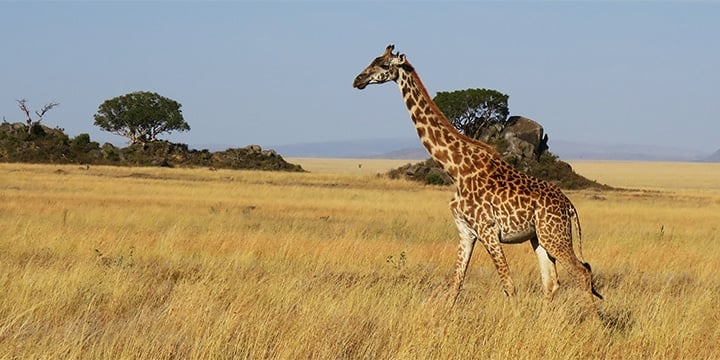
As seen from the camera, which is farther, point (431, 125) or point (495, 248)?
point (431, 125)

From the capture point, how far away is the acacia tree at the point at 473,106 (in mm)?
75875

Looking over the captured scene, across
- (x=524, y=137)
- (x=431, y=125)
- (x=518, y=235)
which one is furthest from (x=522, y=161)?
(x=518, y=235)

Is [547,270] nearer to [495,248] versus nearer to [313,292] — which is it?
[495,248]

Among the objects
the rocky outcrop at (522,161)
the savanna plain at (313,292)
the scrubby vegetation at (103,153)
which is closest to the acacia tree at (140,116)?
the scrubby vegetation at (103,153)

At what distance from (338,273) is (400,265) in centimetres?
122

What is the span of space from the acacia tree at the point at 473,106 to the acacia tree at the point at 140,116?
32398 millimetres

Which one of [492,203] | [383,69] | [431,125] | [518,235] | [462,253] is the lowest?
[462,253]

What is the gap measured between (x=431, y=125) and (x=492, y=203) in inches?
62.7

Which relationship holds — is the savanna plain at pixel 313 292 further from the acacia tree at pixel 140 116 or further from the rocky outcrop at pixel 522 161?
the acacia tree at pixel 140 116

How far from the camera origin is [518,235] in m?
9.45

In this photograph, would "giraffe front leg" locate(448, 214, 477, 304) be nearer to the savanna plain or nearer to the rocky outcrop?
the savanna plain

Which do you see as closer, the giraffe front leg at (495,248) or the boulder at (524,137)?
the giraffe front leg at (495,248)

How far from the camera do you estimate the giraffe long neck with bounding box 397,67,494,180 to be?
10.2 metres

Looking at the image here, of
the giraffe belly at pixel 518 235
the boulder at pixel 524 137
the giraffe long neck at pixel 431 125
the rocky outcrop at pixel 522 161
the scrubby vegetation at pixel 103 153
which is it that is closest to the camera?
the giraffe belly at pixel 518 235
